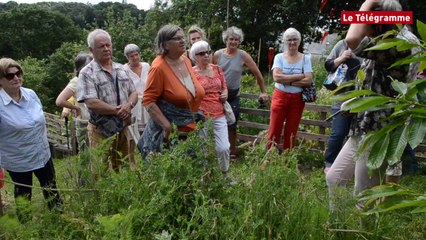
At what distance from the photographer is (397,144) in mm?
1385

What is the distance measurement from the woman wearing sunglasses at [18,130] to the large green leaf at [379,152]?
310 centimetres

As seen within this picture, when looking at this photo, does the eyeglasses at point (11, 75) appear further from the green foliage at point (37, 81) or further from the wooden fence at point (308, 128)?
the green foliage at point (37, 81)

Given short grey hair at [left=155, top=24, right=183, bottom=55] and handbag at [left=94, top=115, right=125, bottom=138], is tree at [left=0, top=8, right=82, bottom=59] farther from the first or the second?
short grey hair at [left=155, top=24, right=183, bottom=55]

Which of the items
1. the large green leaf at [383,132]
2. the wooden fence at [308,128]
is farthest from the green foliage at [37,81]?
the large green leaf at [383,132]

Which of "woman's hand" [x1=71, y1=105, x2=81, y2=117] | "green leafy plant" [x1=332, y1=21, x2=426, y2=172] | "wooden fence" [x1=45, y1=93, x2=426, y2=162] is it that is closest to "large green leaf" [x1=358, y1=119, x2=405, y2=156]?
"green leafy plant" [x1=332, y1=21, x2=426, y2=172]

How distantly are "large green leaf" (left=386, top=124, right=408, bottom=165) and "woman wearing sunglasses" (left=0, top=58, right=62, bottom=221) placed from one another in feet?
10.4

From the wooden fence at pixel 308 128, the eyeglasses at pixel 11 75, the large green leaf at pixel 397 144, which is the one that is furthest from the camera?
the wooden fence at pixel 308 128

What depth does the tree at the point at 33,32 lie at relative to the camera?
4872 cm

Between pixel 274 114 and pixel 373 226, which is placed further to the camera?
pixel 274 114

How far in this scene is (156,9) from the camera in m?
29.2

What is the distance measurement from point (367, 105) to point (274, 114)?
14.7 ft

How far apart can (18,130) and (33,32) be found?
49401 millimetres

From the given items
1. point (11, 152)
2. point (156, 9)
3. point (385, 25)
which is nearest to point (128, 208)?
point (385, 25)

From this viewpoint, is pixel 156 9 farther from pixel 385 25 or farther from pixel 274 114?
pixel 385 25
